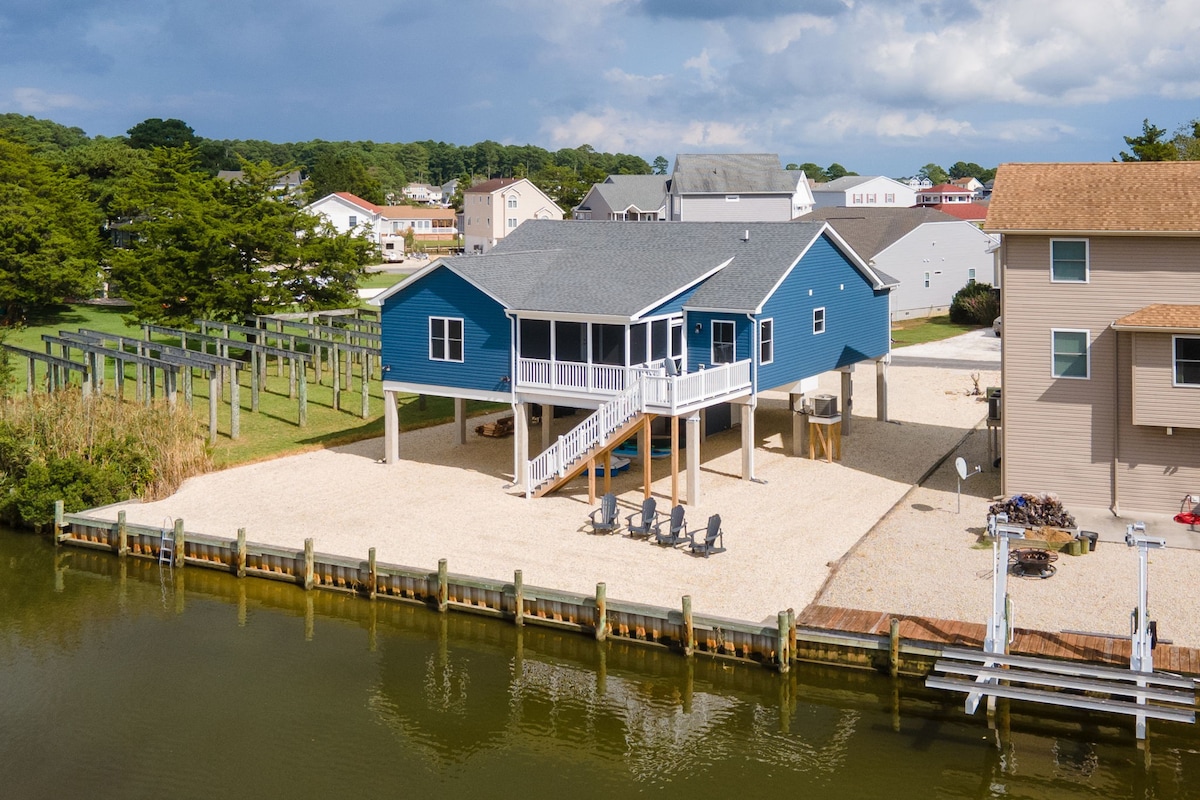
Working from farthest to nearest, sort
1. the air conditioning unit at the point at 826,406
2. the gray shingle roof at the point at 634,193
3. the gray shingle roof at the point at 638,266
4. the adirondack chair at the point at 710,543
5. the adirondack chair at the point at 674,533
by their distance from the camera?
the gray shingle roof at the point at 634,193 < the air conditioning unit at the point at 826,406 < the gray shingle roof at the point at 638,266 < the adirondack chair at the point at 674,533 < the adirondack chair at the point at 710,543

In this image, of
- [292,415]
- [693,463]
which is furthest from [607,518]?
[292,415]

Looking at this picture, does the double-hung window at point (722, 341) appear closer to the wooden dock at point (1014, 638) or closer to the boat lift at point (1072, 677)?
the wooden dock at point (1014, 638)

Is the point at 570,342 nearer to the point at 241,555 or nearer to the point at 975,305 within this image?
the point at 241,555

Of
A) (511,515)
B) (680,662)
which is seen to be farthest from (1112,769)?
(511,515)

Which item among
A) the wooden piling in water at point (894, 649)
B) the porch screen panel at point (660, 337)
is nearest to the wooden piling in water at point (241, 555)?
the porch screen panel at point (660, 337)

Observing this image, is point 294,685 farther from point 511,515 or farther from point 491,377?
point 491,377
